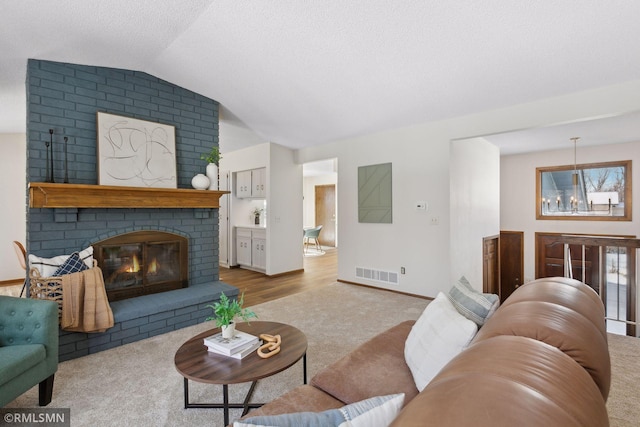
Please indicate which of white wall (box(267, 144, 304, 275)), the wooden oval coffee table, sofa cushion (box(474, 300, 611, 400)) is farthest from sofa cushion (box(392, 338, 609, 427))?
white wall (box(267, 144, 304, 275))

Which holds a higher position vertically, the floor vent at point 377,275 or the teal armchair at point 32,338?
the teal armchair at point 32,338

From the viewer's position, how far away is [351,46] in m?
2.73

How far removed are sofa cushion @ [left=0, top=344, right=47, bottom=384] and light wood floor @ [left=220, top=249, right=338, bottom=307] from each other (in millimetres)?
2302

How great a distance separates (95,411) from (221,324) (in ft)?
3.14

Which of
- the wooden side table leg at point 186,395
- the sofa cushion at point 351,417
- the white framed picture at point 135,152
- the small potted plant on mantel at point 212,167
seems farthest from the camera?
the small potted plant on mantel at point 212,167

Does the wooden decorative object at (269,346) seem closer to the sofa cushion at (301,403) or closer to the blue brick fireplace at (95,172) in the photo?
the sofa cushion at (301,403)

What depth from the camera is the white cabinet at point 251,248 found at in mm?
5812

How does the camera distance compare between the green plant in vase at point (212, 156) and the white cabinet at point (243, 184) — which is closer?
the green plant in vase at point (212, 156)

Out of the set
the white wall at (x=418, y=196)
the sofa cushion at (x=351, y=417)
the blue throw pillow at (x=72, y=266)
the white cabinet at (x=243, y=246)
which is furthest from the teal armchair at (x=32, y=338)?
the white cabinet at (x=243, y=246)

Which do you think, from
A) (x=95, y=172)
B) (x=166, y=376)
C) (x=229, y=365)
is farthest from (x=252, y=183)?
(x=229, y=365)

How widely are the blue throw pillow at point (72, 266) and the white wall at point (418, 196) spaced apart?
3.44 m

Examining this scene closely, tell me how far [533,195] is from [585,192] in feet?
2.51

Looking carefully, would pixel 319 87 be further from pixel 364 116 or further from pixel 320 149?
pixel 320 149

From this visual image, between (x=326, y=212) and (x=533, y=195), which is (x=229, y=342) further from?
(x=326, y=212)
